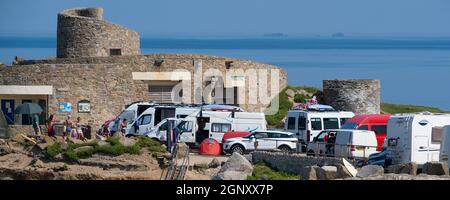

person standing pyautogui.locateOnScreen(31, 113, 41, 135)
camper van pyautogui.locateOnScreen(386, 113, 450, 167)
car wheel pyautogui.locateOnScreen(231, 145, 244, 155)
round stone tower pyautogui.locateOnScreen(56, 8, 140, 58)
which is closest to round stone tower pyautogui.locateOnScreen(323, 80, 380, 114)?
round stone tower pyautogui.locateOnScreen(56, 8, 140, 58)

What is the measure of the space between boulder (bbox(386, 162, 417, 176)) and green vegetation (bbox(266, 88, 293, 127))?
19.3 m

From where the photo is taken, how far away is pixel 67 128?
42938 mm

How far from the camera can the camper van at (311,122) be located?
43469mm

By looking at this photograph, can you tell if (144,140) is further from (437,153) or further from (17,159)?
(437,153)

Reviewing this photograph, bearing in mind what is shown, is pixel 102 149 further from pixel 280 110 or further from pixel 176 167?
pixel 280 110

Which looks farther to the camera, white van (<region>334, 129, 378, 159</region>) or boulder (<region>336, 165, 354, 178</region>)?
white van (<region>334, 129, 378, 159</region>)

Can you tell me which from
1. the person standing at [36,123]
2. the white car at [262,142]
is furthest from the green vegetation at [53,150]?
the person standing at [36,123]

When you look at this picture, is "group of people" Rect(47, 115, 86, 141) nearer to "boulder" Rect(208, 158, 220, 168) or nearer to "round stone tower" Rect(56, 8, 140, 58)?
"boulder" Rect(208, 158, 220, 168)

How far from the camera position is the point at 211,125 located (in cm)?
4341

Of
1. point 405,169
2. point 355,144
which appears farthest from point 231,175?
point 355,144

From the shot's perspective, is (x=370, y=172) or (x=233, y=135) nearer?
(x=370, y=172)

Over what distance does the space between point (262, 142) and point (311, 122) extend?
3091 millimetres

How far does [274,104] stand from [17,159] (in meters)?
18.2

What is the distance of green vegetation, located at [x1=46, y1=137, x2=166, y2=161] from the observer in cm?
3678
